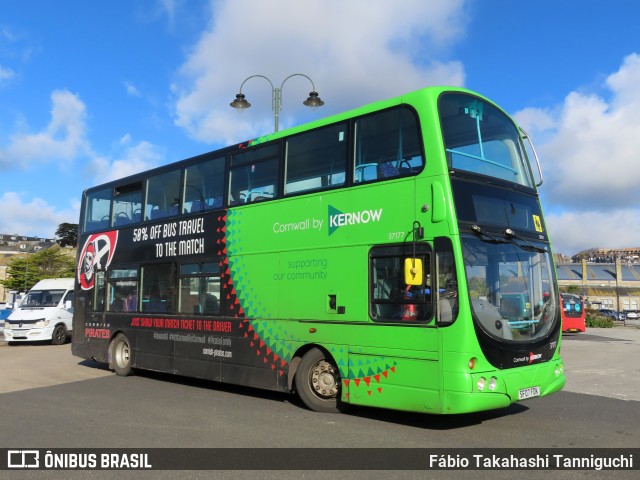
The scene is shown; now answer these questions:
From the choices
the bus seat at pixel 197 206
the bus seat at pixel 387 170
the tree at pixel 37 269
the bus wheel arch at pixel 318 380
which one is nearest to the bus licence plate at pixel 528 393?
the bus wheel arch at pixel 318 380

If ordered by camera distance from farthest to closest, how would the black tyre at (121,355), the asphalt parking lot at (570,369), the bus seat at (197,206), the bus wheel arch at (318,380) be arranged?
the black tyre at (121,355)
the asphalt parking lot at (570,369)
the bus seat at (197,206)
the bus wheel arch at (318,380)

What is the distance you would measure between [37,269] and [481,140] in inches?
2726

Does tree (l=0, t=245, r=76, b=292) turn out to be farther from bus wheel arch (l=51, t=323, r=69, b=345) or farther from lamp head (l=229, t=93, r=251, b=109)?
lamp head (l=229, t=93, r=251, b=109)

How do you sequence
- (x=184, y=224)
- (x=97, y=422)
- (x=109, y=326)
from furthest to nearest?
(x=109, y=326), (x=184, y=224), (x=97, y=422)

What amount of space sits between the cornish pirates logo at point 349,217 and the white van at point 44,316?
16707 mm

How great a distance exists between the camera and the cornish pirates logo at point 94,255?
525 inches

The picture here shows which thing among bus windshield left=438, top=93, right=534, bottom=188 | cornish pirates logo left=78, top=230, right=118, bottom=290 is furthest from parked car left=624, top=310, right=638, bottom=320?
bus windshield left=438, top=93, right=534, bottom=188

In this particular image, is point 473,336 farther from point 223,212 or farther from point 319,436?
point 223,212

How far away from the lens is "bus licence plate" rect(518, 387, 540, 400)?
7077 millimetres

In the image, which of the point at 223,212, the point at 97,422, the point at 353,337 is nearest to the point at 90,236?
the point at 223,212

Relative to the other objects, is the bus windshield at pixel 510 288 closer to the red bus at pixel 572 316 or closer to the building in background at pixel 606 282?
the red bus at pixel 572 316

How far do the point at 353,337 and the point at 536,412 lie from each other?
9.95 feet

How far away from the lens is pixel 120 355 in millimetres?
12898
